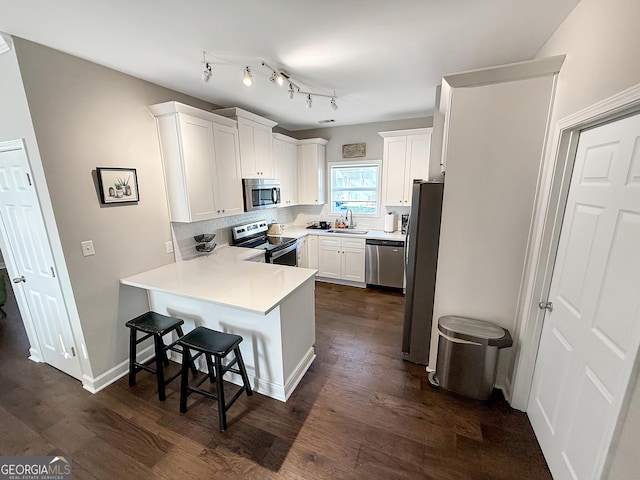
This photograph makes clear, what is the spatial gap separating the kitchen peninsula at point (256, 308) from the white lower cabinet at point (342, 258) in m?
1.94

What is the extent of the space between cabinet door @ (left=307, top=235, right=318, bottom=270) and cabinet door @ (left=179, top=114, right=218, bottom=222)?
195 centimetres

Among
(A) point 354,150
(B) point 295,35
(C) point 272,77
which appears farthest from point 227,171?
(A) point 354,150

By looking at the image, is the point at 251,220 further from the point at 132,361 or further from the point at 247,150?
the point at 132,361

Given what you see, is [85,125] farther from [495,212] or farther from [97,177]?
[495,212]

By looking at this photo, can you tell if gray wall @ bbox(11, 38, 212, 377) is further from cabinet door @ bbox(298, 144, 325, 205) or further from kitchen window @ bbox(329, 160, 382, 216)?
kitchen window @ bbox(329, 160, 382, 216)

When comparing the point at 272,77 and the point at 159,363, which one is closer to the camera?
the point at 159,363

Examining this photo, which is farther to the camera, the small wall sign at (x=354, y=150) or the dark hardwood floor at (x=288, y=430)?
the small wall sign at (x=354, y=150)

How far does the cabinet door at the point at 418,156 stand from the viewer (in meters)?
3.85

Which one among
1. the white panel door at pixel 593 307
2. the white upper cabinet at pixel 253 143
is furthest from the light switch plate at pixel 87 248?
the white panel door at pixel 593 307

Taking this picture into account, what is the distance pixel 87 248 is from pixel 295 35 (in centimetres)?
230

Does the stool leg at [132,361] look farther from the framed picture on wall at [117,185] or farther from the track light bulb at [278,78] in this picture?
the track light bulb at [278,78]

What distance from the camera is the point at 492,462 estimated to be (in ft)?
5.28

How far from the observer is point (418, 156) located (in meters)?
3.90

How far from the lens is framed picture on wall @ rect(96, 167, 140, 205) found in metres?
2.14
